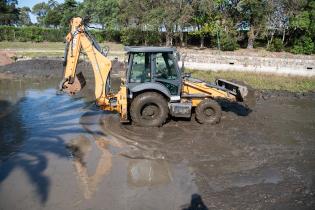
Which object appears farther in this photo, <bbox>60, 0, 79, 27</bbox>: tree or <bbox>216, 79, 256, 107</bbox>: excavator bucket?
<bbox>60, 0, 79, 27</bbox>: tree

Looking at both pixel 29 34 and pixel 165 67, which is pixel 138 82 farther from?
pixel 29 34

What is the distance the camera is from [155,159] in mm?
7867

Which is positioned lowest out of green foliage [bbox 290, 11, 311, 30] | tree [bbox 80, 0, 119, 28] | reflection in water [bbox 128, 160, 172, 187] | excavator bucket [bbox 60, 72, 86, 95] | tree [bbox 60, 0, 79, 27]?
reflection in water [bbox 128, 160, 172, 187]

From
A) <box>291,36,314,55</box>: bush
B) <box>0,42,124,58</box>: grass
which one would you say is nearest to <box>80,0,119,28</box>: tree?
<box>0,42,124,58</box>: grass

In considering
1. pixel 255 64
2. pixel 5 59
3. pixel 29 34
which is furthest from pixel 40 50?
pixel 255 64

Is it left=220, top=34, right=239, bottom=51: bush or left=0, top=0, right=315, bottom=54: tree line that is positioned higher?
left=0, top=0, right=315, bottom=54: tree line

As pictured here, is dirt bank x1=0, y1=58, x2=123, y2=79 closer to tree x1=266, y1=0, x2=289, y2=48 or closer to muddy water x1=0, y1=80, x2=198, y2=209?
muddy water x1=0, y1=80, x2=198, y2=209

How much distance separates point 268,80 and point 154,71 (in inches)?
358

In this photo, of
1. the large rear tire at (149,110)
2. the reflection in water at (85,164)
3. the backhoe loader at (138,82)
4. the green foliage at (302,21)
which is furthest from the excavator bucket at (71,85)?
Result: the green foliage at (302,21)

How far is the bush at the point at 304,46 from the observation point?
88.2 ft

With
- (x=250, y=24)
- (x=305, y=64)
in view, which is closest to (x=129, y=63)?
(x=305, y=64)

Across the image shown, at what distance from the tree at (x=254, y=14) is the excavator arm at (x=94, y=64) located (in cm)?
2094

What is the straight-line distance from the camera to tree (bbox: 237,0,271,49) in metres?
27.9

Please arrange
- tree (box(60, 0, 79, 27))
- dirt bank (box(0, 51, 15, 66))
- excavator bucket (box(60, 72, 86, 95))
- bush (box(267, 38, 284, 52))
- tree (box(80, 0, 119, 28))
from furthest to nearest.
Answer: tree (box(60, 0, 79, 27)) < tree (box(80, 0, 119, 28)) < bush (box(267, 38, 284, 52)) < dirt bank (box(0, 51, 15, 66)) < excavator bucket (box(60, 72, 86, 95))
